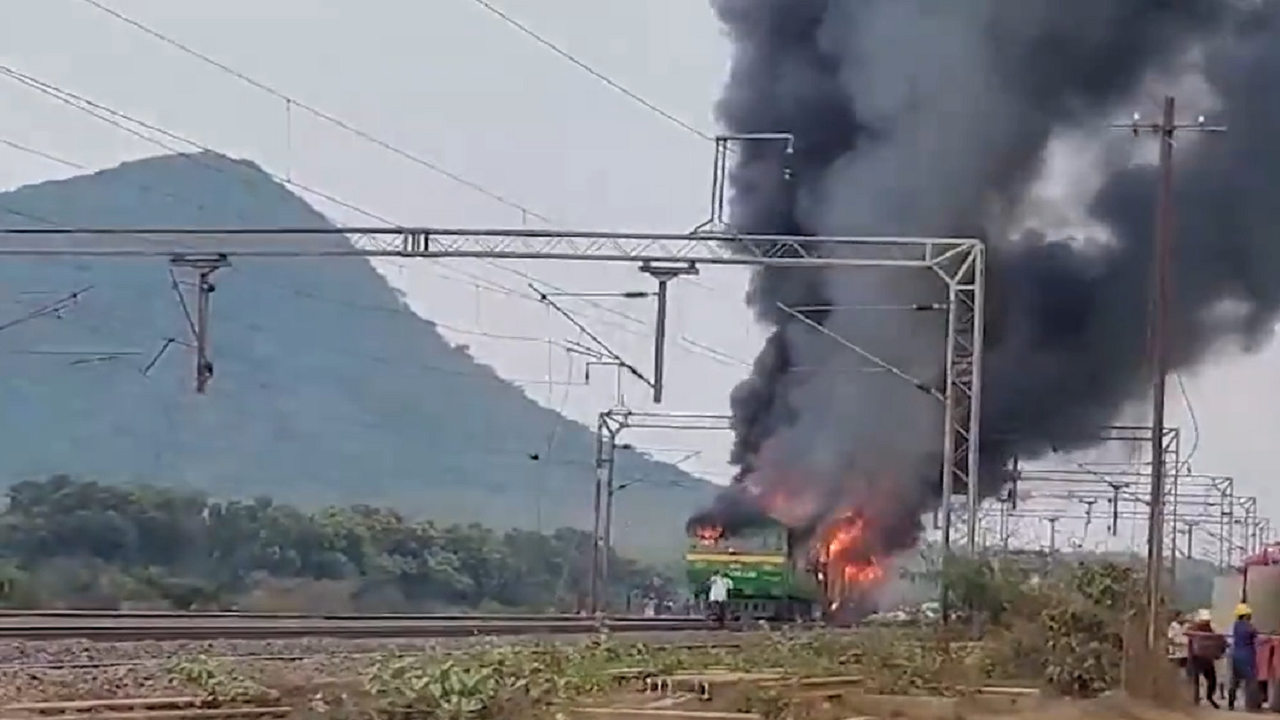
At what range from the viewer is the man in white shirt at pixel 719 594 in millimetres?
43250

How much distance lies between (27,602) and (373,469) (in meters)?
67.9

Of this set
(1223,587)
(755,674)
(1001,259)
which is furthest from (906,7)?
(755,674)

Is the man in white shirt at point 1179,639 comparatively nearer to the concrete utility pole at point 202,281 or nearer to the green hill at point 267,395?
the concrete utility pole at point 202,281

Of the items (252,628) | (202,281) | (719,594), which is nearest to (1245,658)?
(252,628)

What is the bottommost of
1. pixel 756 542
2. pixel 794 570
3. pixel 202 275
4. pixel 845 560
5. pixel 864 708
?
pixel 864 708

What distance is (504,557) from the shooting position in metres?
67.1

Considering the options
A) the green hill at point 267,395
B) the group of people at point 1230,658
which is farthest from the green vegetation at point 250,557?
the group of people at point 1230,658

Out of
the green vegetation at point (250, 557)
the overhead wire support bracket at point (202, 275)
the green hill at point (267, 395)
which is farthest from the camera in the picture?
the green hill at point (267, 395)

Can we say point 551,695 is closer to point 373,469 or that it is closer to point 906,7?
point 906,7

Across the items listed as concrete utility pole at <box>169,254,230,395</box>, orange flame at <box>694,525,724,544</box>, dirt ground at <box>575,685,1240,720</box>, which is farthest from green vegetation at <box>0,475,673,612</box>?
dirt ground at <box>575,685,1240,720</box>

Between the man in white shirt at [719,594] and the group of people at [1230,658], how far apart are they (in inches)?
690

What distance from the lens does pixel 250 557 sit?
6000 centimetres

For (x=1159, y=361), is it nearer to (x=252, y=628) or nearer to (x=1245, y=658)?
(x=1245, y=658)

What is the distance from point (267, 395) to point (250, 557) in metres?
50.9
